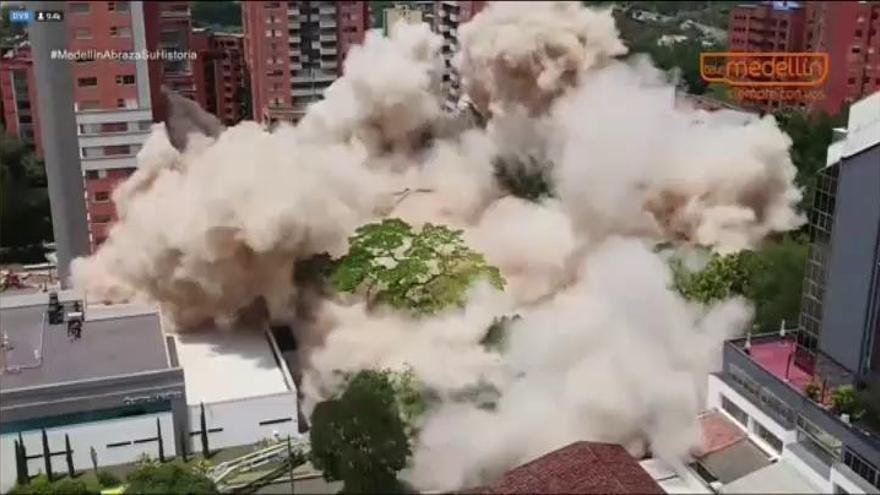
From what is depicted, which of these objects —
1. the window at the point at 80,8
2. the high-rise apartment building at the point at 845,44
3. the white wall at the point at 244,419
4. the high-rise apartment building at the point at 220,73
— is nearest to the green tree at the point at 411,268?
the white wall at the point at 244,419

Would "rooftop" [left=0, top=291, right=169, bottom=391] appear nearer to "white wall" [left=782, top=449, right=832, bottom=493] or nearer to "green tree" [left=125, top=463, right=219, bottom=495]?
"green tree" [left=125, top=463, right=219, bottom=495]

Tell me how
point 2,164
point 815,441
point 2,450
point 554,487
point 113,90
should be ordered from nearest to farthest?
point 554,487 < point 815,441 < point 2,450 < point 113,90 < point 2,164

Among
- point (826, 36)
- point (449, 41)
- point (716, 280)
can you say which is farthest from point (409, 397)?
point (826, 36)

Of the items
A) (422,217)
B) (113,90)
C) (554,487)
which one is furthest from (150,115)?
(554,487)

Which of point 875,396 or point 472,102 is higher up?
point 472,102

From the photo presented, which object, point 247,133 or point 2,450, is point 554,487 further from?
point 247,133
